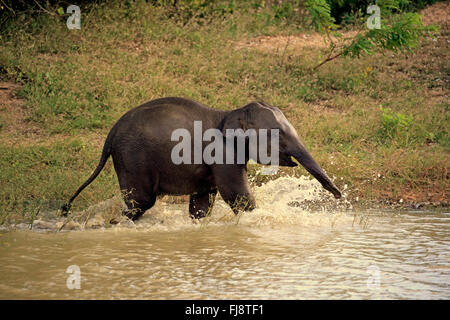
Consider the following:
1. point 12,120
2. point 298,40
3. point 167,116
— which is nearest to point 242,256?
point 167,116

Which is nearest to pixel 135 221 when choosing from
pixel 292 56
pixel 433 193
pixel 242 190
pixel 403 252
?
pixel 242 190

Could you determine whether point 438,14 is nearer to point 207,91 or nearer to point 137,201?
point 207,91

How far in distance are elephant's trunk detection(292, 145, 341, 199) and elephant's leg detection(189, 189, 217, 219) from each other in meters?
1.07

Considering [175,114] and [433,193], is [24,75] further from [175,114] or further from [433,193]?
[433,193]

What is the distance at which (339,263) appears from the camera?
5.39 m

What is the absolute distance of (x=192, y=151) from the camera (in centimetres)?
666

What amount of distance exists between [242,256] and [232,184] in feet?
3.46

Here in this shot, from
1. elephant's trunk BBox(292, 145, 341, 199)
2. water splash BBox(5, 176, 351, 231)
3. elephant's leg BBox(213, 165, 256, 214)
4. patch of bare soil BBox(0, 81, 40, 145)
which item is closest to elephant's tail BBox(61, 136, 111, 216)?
water splash BBox(5, 176, 351, 231)

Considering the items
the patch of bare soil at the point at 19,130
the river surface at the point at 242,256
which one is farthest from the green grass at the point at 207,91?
the river surface at the point at 242,256

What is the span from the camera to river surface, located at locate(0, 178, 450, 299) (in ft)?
15.2

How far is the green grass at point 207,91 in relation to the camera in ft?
29.0

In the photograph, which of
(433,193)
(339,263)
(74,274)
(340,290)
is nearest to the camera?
(340,290)

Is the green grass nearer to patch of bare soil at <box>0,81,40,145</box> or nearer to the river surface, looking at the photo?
patch of bare soil at <box>0,81,40,145</box>
